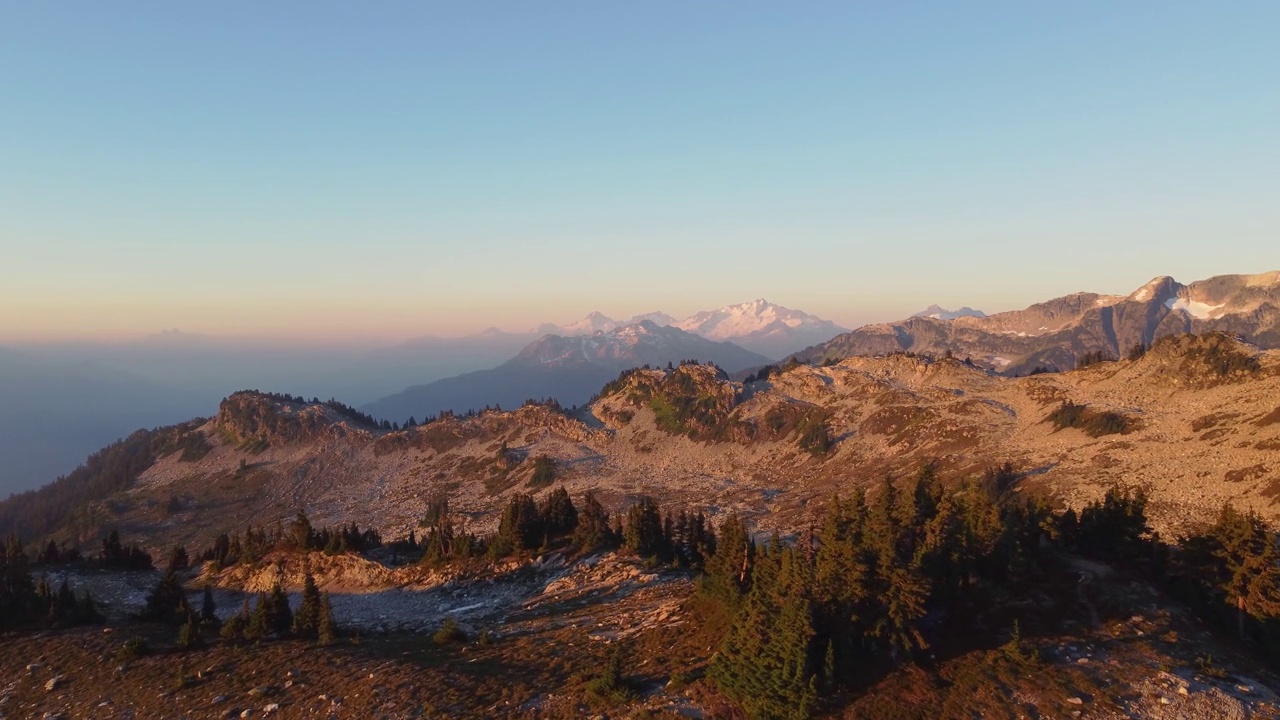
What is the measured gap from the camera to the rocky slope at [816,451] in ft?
295

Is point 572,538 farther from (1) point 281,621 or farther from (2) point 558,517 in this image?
(1) point 281,621

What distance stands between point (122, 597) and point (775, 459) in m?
123

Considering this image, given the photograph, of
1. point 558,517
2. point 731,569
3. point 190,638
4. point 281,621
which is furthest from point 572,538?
point 190,638

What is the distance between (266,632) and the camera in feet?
135

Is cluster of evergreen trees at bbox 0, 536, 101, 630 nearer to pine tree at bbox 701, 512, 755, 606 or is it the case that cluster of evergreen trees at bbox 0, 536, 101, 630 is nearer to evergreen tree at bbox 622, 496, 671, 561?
evergreen tree at bbox 622, 496, 671, 561

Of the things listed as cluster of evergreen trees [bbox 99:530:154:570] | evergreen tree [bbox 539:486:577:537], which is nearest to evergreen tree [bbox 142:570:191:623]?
evergreen tree [bbox 539:486:577:537]

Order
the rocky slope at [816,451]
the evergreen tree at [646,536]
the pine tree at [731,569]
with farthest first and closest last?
1. the rocky slope at [816,451]
2. the evergreen tree at [646,536]
3. the pine tree at [731,569]

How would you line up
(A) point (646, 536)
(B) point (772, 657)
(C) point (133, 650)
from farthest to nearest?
1. (A) point (646, 536)
2. (C) point (133, 650)
3. (B) point (772, 657)

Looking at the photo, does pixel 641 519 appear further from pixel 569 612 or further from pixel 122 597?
pixel 122 597

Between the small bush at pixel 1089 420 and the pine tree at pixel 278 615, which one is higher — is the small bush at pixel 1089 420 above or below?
below

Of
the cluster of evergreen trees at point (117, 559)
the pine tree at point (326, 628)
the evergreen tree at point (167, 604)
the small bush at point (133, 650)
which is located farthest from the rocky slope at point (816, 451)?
the small bush at point (133, 650)

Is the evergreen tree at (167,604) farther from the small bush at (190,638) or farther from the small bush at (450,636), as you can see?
the small bush at (450,636)

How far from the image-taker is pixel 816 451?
481 ft

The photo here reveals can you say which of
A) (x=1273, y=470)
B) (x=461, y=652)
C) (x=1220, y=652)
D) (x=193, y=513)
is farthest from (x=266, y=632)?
(x=193, y=513)
